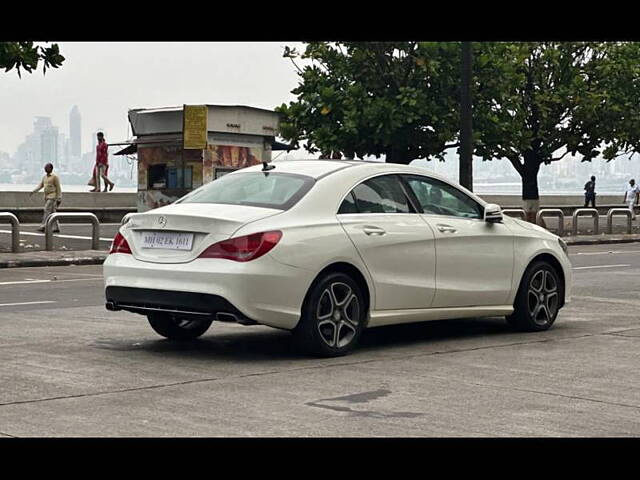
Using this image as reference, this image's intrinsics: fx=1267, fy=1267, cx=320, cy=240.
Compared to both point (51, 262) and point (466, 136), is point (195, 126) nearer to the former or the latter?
point (466, 136)

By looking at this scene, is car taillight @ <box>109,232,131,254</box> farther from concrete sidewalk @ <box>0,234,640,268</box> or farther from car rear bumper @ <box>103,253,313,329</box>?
concrete sidewalk @ <box>0,234,640,268</box>

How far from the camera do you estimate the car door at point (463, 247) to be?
1054 centimetres

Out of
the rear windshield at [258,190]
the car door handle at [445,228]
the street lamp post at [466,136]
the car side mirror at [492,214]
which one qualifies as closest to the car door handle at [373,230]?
the rear windshield at [258,190]

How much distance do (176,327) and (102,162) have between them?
1197 inches

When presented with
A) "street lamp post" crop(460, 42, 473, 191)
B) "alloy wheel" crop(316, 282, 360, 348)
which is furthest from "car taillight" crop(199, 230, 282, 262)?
"street lamp post" crop(460, 42, 473, 191)

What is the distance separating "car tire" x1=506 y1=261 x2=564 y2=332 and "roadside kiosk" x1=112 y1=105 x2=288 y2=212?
57.3 feet

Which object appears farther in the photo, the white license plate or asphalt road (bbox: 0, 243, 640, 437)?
the white license plate

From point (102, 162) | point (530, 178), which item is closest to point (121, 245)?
point (102, 162)

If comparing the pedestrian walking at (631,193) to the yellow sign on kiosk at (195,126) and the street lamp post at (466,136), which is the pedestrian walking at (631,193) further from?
the yellow sign on kiosk at (195,126)

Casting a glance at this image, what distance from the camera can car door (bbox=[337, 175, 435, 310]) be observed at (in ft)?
32.3

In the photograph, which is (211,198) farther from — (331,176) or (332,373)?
(332,373)

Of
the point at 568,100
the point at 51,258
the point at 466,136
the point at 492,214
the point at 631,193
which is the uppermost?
the point at 568,100

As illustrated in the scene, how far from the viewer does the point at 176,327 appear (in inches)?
412
